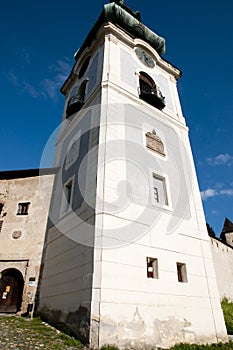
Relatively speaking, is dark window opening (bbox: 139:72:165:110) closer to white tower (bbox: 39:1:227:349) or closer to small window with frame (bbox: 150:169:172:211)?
white tower (bbox: 39:1:227:349)

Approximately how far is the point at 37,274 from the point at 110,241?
4994 millimetres

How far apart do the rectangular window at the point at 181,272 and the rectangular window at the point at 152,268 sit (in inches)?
43.4

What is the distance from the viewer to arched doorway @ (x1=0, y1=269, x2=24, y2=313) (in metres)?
9.87

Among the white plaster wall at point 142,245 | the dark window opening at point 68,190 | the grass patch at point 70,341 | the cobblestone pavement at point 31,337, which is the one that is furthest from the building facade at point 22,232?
the white plaster wall at point 142,245

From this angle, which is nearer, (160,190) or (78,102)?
(160,190)

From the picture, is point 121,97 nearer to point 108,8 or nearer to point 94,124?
point 94,124

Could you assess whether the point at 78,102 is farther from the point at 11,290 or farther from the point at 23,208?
the point at 11,290

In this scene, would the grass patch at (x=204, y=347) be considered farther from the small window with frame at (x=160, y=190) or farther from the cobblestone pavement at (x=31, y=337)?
the small window with frame at (x=160, y=190)

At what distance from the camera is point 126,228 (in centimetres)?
743

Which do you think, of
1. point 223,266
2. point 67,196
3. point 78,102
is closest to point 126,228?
point 67,196

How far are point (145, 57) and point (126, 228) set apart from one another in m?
12.2

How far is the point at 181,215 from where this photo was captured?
952cm

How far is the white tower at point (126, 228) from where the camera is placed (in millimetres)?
6371

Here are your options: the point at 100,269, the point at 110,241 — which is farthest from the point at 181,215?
the point at 100,269
